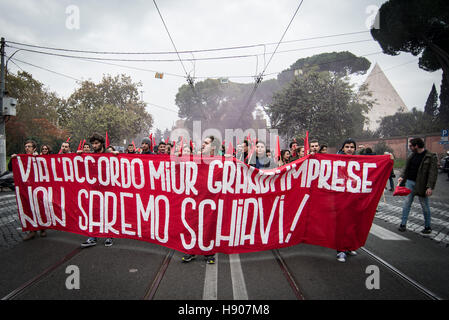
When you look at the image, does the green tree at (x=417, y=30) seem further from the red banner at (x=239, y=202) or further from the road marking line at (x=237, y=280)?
the road marking line at (x=237, y=280)

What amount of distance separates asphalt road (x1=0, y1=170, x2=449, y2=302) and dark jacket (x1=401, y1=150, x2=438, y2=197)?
3.23ft

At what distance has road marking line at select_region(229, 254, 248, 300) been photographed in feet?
8.37

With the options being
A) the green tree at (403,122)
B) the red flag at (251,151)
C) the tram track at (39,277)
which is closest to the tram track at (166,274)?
the tram track at (39,277)

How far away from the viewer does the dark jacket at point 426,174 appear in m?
4.67

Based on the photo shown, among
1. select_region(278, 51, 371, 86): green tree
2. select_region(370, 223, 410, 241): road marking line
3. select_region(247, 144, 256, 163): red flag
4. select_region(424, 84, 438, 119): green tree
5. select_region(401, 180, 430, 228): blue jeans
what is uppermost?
select_region(278, 51, 371, 86): green tree

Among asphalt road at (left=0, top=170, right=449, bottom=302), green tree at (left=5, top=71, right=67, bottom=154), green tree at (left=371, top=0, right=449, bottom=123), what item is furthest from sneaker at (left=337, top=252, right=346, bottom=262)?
green tree at (left=5, top=71, right=67, bottom=154)

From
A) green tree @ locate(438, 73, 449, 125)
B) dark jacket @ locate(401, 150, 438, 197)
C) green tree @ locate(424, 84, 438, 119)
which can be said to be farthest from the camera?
green tree @ locate(424, 84, 438, 119)

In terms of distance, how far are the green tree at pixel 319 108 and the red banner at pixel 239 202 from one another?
84.0 feet

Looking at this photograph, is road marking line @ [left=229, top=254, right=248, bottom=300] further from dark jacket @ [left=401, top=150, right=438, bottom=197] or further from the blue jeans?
dark jacket @ [left=401, top=150, right=438, bottom=197]

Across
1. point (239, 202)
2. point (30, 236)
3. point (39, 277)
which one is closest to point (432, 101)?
point (239, 202)

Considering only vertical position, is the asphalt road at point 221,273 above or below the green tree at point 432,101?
below

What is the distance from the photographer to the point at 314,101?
28.0 metres

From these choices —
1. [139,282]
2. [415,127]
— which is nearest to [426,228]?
[139,282]

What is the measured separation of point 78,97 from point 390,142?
137 ft
